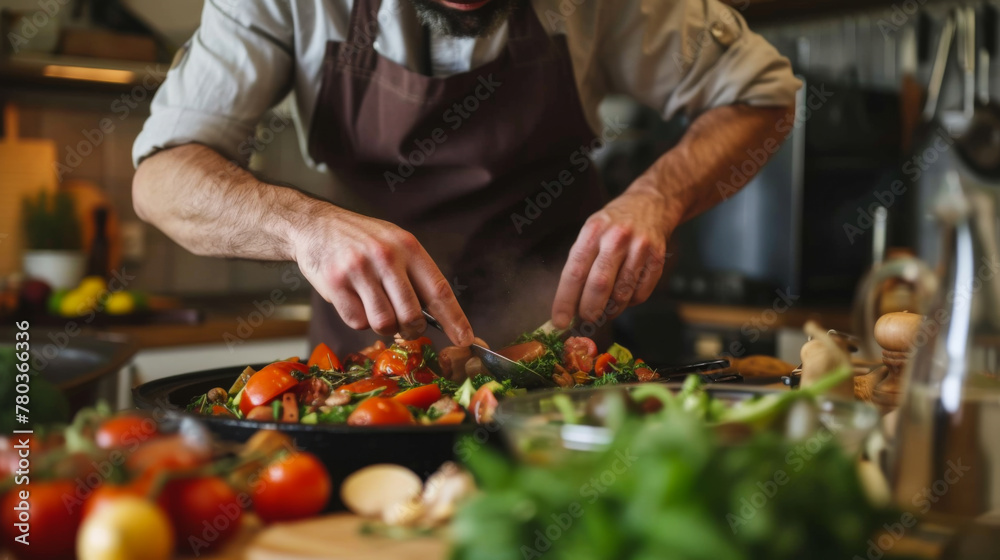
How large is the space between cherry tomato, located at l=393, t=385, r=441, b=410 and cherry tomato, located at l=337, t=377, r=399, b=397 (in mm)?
40

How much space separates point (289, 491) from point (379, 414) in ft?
0.54

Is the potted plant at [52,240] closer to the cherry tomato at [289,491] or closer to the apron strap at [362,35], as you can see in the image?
the apron strap at [362,35]

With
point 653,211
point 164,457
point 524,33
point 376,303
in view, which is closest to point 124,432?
point 164,457

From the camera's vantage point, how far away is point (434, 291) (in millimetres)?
1100

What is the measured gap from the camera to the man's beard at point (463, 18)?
4.95 ft

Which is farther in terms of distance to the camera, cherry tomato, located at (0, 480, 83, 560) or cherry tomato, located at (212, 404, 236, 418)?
cherry tomato, located at (212, 404, 236, 418)

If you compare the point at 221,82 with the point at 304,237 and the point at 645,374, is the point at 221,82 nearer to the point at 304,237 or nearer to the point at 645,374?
the point at 304,237

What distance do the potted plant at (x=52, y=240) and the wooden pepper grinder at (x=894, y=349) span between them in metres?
3.10

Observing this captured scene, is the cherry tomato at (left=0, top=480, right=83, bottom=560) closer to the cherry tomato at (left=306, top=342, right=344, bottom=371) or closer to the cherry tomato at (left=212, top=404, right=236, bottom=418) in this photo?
the cherry tomato at (left=212, top=404, right=236, bottom=418)

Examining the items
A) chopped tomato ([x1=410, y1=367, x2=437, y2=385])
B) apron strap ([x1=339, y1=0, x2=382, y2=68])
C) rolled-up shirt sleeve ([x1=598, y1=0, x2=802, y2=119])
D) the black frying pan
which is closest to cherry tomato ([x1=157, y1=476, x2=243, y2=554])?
the black frying pan

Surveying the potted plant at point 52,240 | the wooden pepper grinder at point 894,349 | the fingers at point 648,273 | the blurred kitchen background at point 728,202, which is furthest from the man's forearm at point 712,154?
the potted plant at point 52,240

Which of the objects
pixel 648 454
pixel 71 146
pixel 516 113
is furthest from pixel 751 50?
pixel 71 146

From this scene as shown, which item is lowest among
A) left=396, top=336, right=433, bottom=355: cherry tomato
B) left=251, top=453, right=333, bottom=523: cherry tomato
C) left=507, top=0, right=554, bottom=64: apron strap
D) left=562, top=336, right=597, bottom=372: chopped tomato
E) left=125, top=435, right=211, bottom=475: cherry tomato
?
left=562, top=336, right=597, bottom=372: chopped tomato

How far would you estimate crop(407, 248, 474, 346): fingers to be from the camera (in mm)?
1098
